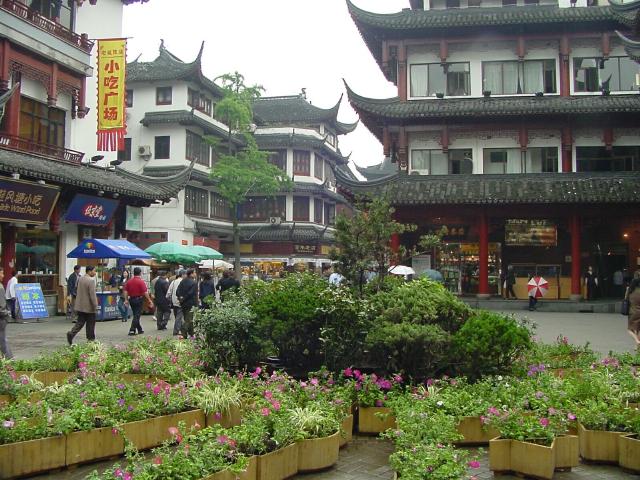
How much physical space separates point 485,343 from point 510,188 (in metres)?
17.3

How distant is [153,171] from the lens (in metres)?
34.7

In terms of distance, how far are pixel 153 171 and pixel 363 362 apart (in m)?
29.6

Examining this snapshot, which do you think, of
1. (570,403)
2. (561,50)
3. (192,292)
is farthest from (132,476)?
(561,50)

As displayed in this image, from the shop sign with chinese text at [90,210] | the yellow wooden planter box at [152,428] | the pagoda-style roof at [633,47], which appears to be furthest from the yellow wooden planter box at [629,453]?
the shop sign with chinese text at [90,210]

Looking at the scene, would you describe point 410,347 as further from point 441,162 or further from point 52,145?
point 441,162

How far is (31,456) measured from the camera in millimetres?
4871

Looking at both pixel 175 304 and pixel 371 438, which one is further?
pixel 175 304

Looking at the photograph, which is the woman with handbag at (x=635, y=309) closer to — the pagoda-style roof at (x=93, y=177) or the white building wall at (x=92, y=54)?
the pagoda-style roof at (x=93, y=177)

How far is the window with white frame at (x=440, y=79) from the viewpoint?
24875 mm

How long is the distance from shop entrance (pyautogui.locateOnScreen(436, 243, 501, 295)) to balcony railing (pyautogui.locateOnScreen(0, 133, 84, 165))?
47.8 feet

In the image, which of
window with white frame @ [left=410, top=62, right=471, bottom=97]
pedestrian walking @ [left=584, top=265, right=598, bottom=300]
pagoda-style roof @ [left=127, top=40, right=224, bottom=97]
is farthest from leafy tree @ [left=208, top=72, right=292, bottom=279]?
pedestrian walking @ [left=584, top=265, right=598, bottom=300]

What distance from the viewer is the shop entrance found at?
24156 millimetres

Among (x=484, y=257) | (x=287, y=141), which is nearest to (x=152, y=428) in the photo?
(x=484, y=257)

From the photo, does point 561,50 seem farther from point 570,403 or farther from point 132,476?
point 132,476
